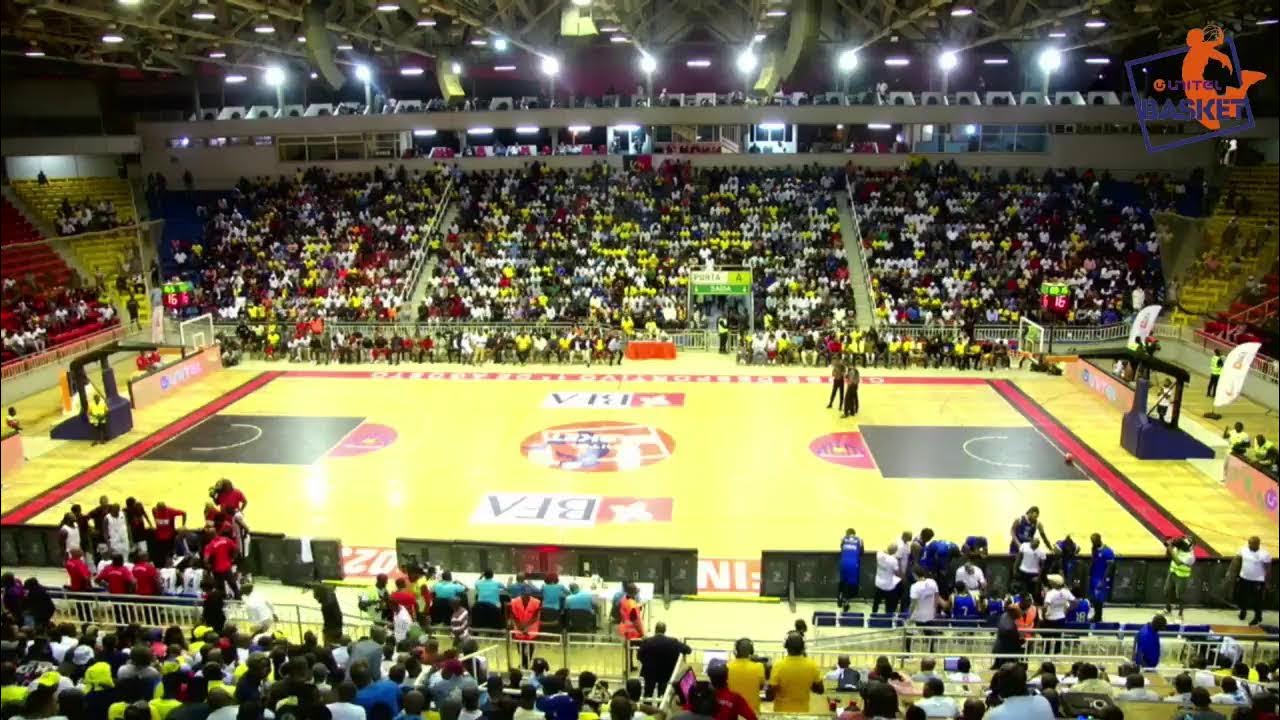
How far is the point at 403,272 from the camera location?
119 ft

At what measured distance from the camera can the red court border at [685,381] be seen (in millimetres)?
18734

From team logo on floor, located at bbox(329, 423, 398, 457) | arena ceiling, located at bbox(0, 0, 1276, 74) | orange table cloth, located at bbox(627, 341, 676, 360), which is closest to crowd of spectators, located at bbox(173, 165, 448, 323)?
arena ceiling, located at bbox(0, 0, 1276, 74)

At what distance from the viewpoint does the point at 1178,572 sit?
1427 cm

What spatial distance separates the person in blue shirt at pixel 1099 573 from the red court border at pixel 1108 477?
172 centimetres

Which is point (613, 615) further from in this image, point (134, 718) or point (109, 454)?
point (109, 454)

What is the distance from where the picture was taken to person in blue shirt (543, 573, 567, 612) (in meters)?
12.8

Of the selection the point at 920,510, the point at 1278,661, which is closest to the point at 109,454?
the point at 920,510

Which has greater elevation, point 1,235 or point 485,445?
point 1,235

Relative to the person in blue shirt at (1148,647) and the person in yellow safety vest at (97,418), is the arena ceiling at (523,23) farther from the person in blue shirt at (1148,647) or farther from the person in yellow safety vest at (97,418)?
the person in blue shirt at (1148,647)

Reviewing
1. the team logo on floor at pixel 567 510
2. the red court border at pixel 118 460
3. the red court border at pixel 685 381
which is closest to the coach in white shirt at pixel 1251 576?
the red court border at pixel 685 381

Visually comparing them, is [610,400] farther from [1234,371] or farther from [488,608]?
[1234,371]

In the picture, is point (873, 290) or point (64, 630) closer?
point (64, 630)

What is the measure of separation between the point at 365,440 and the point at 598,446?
19.0ft

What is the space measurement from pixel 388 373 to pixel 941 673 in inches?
902
